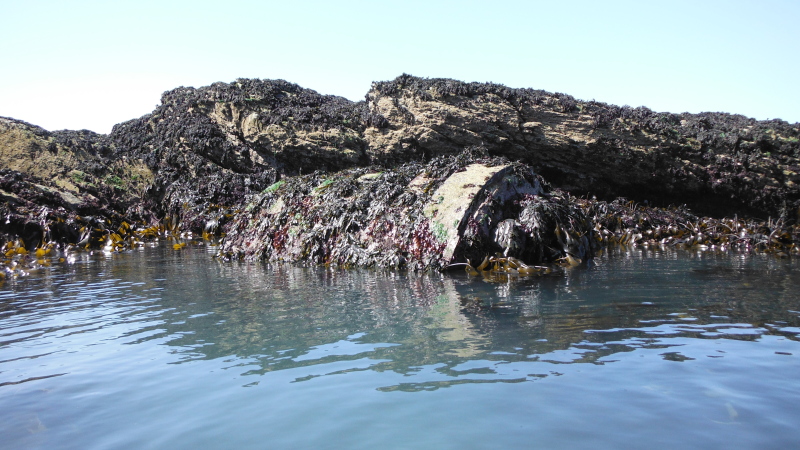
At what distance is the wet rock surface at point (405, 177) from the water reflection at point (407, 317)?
1.44 meters

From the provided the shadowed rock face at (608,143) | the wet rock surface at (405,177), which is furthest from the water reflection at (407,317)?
the shadowed rock face at (608,143)

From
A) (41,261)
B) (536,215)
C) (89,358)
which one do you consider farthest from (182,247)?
(89,358)

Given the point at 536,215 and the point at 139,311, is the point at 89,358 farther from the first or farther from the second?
the point at 536,215

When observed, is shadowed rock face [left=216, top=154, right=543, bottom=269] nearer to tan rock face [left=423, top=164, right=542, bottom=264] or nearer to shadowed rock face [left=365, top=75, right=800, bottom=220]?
tan rock face [left=423, top=164, right=542, bottom=264]

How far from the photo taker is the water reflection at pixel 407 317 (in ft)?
12.5

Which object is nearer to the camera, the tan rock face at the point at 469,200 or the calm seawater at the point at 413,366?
the calm seawater at the point at 413,366

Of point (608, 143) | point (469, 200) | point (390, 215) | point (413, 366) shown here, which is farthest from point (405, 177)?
point (608, 143)

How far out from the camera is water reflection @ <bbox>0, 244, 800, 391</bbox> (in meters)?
3.80

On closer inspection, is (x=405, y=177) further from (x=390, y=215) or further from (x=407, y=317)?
(x=407, y=317)

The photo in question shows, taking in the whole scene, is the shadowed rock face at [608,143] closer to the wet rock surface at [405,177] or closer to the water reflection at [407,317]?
the wet rock surface at [405,177]

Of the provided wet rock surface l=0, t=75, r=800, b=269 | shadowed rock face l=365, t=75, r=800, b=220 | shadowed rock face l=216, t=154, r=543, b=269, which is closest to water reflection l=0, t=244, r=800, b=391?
shadowed rock face l=216, t=154, r=543, b=269

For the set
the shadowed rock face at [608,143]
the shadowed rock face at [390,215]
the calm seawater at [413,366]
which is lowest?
the calm seawater at [413,366]

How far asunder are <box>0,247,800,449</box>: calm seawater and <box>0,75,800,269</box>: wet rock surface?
8.10 ft

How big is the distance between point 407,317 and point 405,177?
5.55 metres
